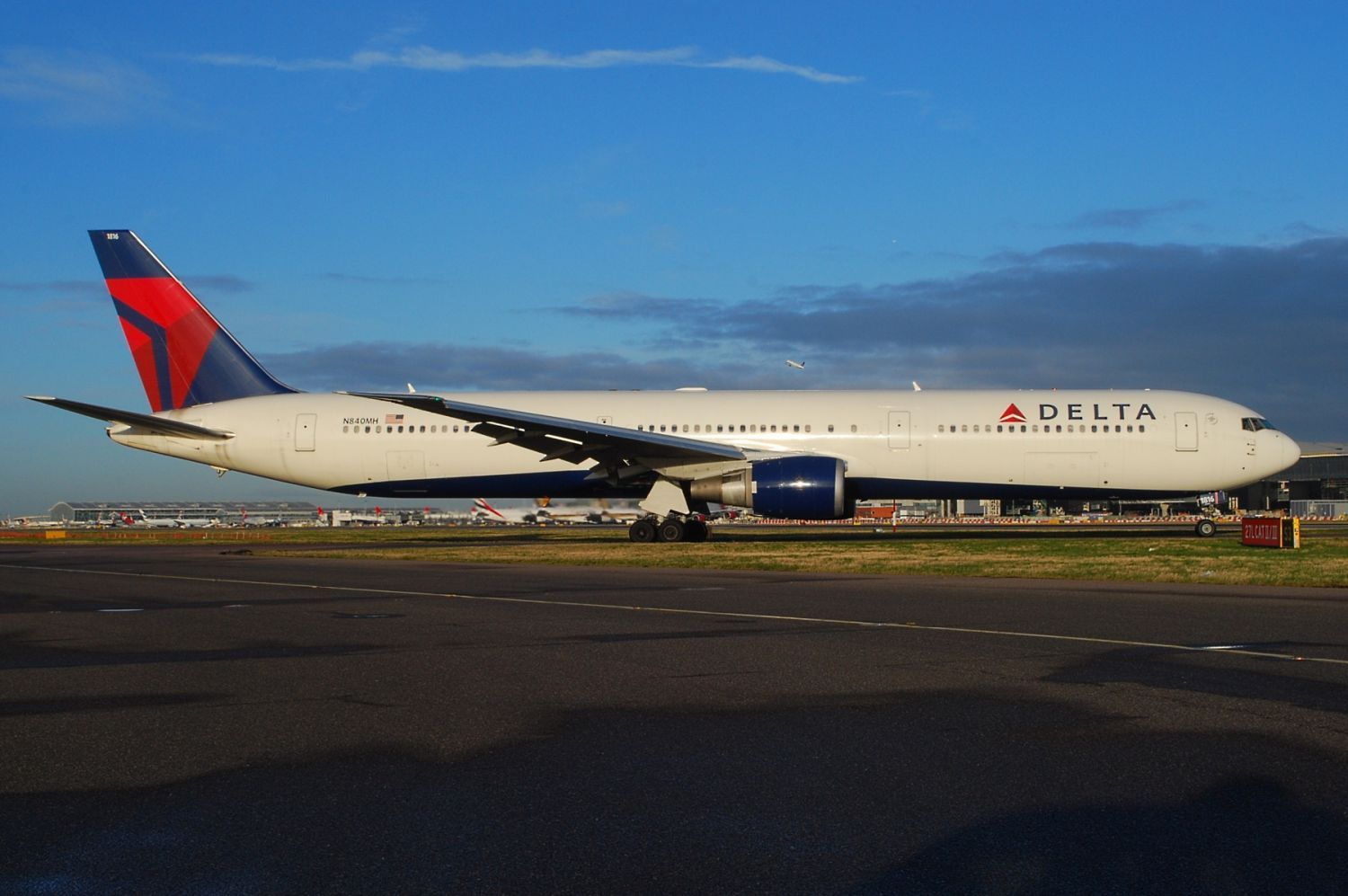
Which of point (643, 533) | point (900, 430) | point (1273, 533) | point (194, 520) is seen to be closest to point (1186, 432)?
point (1273, 533)

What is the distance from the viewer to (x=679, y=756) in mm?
5746

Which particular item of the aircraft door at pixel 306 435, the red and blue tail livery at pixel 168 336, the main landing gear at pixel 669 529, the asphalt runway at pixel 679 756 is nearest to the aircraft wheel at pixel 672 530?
the main landing gear at pixel 669 529

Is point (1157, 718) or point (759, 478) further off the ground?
point (759, 478)

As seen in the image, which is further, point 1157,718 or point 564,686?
point 564,686

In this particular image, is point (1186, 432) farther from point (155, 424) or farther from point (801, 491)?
point (155, 424)

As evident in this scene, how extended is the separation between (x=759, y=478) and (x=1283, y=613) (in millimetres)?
15404

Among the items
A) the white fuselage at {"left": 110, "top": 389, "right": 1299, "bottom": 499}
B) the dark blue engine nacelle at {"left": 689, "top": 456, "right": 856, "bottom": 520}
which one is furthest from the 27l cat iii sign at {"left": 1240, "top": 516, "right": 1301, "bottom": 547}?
the dark blue engine nacelle at {"left": 689, "top": 456, "right": 856, "bottom": 520}

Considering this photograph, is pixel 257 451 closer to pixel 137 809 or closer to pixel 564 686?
pixel 564 686

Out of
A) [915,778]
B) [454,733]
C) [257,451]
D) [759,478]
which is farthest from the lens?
[257,451]

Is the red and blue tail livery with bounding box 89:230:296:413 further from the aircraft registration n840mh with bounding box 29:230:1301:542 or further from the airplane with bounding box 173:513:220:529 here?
the airplane with bounding box 173:513:220:529

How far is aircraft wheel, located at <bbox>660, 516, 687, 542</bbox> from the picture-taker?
29.7 meters

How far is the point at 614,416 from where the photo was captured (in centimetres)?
3139

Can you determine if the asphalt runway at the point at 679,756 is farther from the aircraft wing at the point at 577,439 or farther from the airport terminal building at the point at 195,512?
the airport terminal building at the point at 195,512

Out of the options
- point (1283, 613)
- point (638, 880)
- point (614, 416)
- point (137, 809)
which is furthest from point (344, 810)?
point (614, 416)
